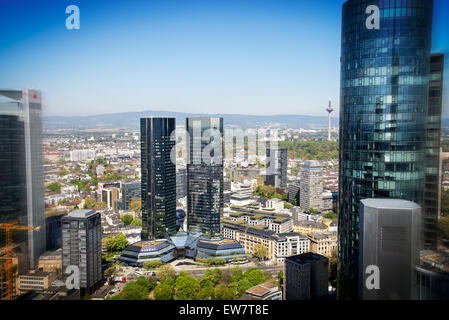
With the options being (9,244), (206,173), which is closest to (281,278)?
(206,173)

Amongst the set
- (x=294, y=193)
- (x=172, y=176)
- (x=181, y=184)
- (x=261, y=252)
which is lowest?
(x=261, y=252)

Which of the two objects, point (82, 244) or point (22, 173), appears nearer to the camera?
point (82, 244)

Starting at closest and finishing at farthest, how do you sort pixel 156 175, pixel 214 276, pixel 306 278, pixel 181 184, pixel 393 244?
pixel 393 244 < pixel 306 278 < pixel 214 276 < pixel 156 175 < pixel 181 184

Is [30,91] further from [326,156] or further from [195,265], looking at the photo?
[326,156]

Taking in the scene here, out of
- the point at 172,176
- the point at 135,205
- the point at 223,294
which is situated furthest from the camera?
the point at 135,205

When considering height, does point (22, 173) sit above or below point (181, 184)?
above

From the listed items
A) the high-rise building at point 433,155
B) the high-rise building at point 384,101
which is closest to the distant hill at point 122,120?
the high-rise building at point 384,101

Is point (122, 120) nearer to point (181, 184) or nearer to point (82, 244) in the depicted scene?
point (181, 184)
